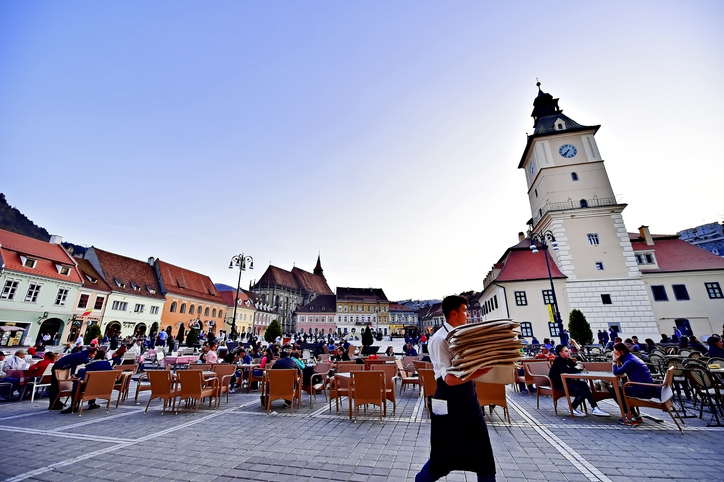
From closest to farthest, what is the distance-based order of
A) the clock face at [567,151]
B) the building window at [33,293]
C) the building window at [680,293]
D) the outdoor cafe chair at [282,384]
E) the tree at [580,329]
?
the outdoor cafe chair at [282,384] → the tree at [580,329] → the building window at [680,293] → the building window at [33,293] → the clock face at [567,151]

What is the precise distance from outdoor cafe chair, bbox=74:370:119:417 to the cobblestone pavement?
0.46 metres

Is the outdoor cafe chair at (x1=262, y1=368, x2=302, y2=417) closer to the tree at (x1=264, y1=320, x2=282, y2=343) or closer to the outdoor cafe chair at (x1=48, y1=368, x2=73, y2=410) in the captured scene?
the outdoor cafe chair at (x1=48, y1=368, x2=73, y2=410)

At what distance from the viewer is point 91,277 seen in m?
37.8

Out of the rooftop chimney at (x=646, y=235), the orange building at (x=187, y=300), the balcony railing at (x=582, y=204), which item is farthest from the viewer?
the orange building at (x=187, y=300)

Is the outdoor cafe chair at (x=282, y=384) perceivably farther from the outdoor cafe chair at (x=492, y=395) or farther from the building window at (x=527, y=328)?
the building window at (x=527, y=328)

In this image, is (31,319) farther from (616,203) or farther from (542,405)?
(616,203)

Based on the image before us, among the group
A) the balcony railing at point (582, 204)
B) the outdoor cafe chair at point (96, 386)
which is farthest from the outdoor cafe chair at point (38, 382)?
the balcony railing at point (582, 204)

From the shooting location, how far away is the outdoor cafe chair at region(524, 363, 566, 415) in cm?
726

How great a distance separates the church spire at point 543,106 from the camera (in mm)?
38406

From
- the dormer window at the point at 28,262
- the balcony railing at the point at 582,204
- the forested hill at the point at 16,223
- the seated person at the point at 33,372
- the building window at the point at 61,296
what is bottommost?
the seated person at the point at 33,372

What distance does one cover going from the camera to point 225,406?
8.66 m

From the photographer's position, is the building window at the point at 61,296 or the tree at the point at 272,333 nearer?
the tree at the point at 272,333

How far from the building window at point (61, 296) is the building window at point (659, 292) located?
57387 mm

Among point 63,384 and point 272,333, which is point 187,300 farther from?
point 63,384
